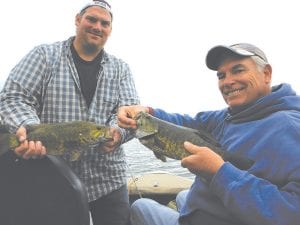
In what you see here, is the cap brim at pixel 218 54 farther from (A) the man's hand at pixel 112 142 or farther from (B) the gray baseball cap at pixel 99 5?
(B) the gray baseball cap at pixel 99 5

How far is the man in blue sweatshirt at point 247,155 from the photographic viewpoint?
345cm

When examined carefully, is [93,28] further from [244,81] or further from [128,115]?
[244,81]

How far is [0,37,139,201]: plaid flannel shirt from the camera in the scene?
6051 mm

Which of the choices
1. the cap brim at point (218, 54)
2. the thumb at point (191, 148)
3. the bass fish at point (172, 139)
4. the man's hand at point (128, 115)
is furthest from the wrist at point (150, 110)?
the thumb at point (191, 148)

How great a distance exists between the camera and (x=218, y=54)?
15.6 ft

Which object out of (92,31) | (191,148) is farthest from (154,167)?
(191,148)

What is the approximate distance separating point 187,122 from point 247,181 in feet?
7.04

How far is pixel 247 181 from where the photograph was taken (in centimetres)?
358

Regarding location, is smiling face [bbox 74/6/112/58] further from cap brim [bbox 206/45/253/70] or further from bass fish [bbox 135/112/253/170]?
cap brim [bbox 206/45/253/70]

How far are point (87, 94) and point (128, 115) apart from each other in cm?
113

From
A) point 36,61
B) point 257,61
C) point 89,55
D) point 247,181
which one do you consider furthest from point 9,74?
point 247,181

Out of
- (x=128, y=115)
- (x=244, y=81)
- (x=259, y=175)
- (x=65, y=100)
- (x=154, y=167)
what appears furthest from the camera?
(x=154, y=167)

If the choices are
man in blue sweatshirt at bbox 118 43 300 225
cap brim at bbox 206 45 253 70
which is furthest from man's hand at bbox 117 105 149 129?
cap brim at bbox 206 45 253 70

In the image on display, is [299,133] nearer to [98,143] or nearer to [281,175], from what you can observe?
[281,175]
